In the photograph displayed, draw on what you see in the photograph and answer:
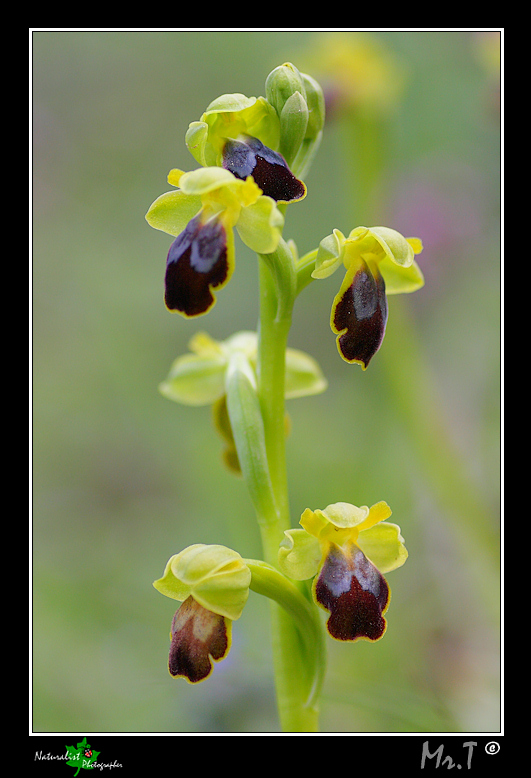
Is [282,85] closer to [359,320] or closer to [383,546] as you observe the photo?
[359,320]

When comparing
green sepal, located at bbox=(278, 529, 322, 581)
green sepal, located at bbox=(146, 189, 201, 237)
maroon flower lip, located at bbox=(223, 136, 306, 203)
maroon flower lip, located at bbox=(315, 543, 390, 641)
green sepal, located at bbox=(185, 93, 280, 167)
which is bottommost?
maroon flower lip, located at bbox=(315, 543, 390, 641)

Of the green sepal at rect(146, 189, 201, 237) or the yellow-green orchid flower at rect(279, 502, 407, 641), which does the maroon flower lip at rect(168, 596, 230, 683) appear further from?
the green sepal at rect(146, 189, 201, 237)

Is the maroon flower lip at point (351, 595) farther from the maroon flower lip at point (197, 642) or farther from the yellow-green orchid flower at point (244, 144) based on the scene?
the yellow-green orchid flower at point (244, 144)

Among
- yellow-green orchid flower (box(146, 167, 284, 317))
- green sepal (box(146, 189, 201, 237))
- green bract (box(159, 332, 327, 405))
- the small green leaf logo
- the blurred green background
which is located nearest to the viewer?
yellow-green orchid flower (box(146, 167, 284, 317))

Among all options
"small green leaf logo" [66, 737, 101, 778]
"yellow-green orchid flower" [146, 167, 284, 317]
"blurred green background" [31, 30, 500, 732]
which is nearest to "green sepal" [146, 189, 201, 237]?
"yellow-green orchid flower" [146, 167, 284, 317]

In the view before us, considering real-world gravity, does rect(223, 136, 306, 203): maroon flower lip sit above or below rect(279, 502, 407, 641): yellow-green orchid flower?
above

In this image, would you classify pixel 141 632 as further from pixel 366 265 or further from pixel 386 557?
pixel 366 265

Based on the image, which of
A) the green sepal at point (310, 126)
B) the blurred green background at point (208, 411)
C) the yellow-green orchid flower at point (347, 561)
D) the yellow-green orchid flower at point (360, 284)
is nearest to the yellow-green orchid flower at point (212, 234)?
the yellow-green orchid flower at point (360, 284)
